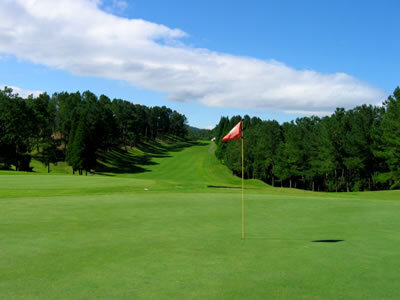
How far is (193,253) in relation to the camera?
8.02 metres

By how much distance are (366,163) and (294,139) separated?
13.9 metres

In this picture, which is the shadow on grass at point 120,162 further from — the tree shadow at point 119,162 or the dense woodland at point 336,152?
the dense woodland at point 336,152

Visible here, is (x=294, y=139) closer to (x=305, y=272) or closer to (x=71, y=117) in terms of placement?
(x=71, y=117)

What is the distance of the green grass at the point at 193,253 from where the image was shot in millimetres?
5707

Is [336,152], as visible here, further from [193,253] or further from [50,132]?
[193,253]

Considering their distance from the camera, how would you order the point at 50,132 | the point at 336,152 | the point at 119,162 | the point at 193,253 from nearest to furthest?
the point at 193,253
the point at 336,152
the point at 50,132
the point at 119,162

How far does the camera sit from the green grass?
18.7 ft

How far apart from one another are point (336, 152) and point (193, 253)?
64.6 metres

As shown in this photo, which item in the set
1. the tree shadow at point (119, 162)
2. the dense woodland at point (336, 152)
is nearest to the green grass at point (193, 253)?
the dense woodland at point (336, 152)

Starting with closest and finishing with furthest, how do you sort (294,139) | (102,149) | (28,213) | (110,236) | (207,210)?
(110,236) < (28,213) < (207,210) < (294,139) < (102,149)

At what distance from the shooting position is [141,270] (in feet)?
22.0

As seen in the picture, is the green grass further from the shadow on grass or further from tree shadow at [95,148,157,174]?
tree shadow at [95,148,157,174]

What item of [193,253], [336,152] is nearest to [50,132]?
[336,152]

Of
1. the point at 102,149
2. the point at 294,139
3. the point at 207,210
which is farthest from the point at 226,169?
the point at 207,210
